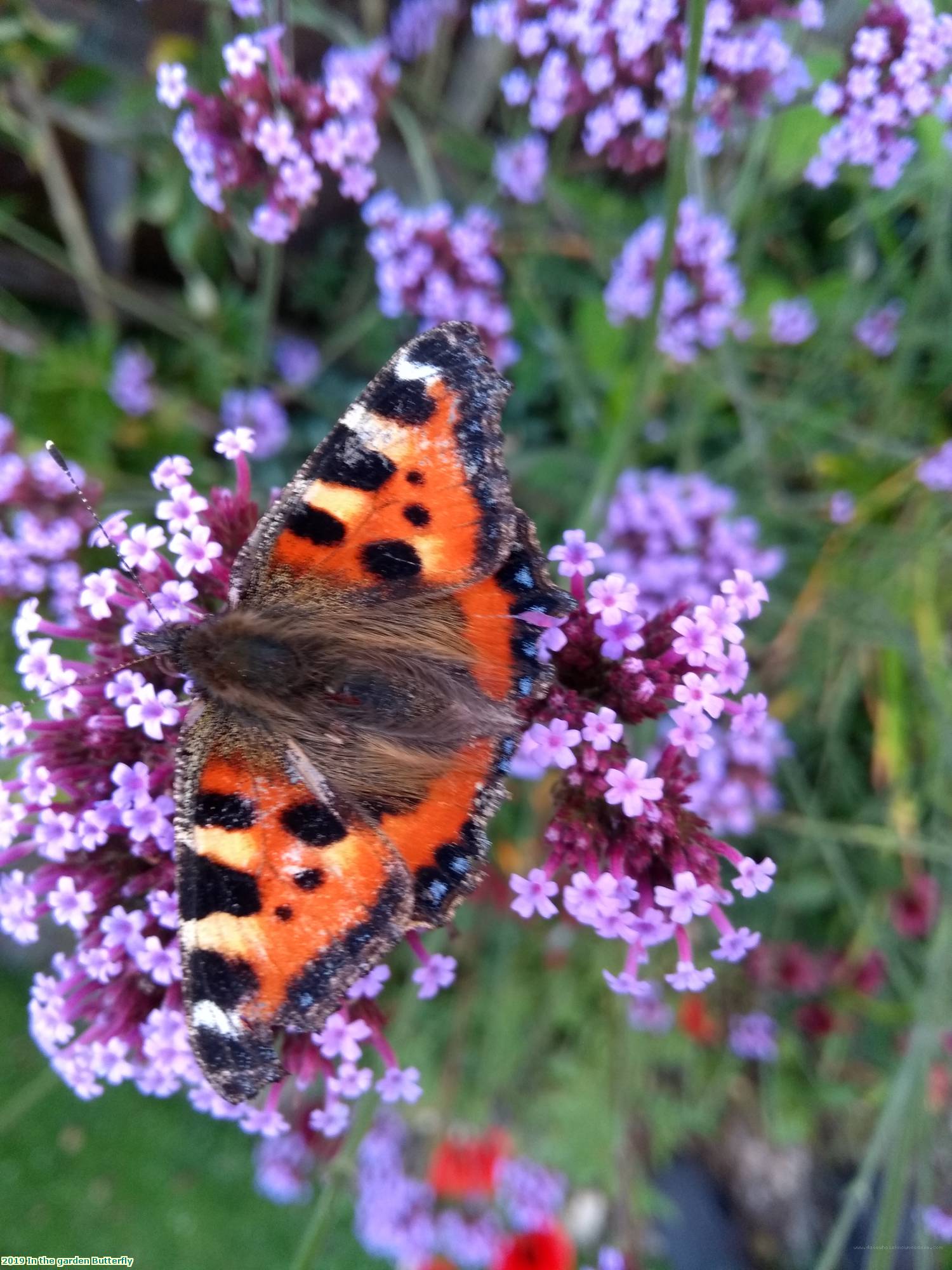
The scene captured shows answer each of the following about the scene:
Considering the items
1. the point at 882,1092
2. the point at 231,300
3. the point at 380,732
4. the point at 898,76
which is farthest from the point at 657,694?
the point at 231,300

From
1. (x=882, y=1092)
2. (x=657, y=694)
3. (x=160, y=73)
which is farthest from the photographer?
(x=882, y=1092)

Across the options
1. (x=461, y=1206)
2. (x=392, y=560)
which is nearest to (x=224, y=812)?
(x=392, y=560)

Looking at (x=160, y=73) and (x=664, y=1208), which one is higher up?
(x=160, y=73)

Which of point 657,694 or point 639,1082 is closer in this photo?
point 657,694

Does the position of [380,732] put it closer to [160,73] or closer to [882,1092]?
[160,73]

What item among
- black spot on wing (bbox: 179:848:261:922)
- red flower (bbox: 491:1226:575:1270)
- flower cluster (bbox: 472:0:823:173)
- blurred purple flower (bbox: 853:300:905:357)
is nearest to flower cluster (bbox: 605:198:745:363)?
flower cluster (bbox: 472:0:823:173)

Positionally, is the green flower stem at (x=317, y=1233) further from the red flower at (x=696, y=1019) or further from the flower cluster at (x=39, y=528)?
the red flower at (x=696, y=1019)

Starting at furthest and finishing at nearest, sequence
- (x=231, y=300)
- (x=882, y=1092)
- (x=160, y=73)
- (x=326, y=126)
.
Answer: (x=231, y=300) < (x=882, y=1092) < (x=326, y=126) < (x=160, y=73)
